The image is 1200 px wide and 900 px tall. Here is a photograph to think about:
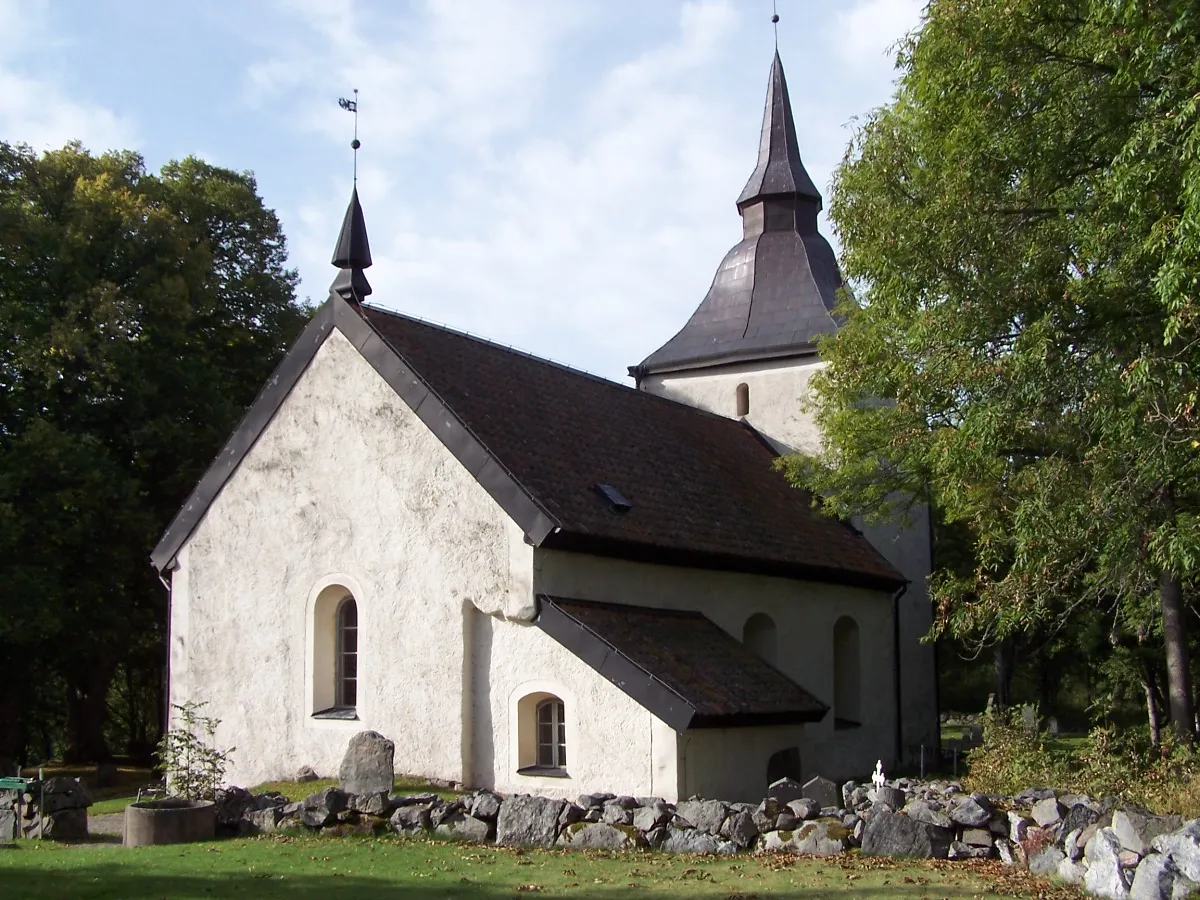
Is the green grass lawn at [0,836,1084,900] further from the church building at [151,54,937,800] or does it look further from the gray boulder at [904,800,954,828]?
the church building at [151,54,937,800]

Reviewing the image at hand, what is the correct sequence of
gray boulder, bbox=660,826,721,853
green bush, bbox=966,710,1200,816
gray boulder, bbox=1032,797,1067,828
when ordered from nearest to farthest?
1. gray boulder, bbox=1032,797,1067,828
2. gray boulder, bbox=660,826,721,853
3. green bush, bbox=966,710,1200,816

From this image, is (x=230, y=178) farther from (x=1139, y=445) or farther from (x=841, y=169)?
(x=1139, y=445)

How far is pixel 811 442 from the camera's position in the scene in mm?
26609

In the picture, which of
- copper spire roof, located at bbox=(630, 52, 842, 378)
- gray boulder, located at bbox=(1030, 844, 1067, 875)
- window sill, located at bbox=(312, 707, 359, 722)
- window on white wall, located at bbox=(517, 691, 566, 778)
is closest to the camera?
gray boulder, located at bbox=(1030, 844, 1067, 875)

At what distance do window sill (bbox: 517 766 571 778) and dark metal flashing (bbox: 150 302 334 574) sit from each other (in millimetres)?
6617

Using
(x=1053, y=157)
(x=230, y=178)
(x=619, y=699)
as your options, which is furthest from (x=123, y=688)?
(x=1053, y=157)

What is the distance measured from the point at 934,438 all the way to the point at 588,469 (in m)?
5.02

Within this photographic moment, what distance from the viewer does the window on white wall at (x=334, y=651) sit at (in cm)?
1780

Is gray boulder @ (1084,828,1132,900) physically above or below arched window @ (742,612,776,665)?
below

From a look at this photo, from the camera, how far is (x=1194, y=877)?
942cm

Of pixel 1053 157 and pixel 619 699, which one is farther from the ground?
pixel 1053 157

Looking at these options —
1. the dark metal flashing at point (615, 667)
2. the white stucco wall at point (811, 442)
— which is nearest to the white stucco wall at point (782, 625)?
the dark metal flashing at point (615, 667)

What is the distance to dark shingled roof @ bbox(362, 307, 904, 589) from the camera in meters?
17.2

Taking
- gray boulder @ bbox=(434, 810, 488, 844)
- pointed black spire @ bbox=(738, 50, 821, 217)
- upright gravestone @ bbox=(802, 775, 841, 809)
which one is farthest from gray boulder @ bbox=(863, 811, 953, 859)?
pointed black spire @ bbox=(738, 50, 821, 217)
